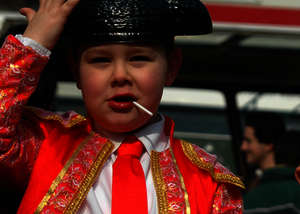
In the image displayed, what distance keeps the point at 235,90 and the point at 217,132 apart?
1.02ft

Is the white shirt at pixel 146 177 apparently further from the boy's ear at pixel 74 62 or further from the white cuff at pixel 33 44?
the white cuff at pixel 33 44

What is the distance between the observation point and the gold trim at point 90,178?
55.3 inches

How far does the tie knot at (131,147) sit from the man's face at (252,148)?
2.29m

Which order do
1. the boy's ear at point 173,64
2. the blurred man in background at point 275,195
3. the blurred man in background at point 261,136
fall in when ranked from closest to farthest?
1. the boy's ear at point 173,64
2. the blurred man in background at point 275,195
3. the blurred man in background at point 261,136

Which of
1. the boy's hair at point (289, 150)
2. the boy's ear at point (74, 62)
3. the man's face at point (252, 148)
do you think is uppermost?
the boy's ear at point (74, 62)

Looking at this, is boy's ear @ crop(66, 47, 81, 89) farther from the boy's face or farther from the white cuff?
the white cuff

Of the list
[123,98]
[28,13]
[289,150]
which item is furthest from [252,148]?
[28,13]

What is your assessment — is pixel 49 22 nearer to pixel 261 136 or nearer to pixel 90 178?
pixel 90 178

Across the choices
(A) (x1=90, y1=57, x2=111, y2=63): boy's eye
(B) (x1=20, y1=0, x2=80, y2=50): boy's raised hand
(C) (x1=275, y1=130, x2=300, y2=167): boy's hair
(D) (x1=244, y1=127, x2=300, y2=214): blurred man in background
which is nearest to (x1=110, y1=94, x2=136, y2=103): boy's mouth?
(A) (x1=90, y1=57, x2=111, y2=63): boy's eye

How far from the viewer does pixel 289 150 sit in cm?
294

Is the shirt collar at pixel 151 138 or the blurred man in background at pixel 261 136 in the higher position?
the shirt collar at pixel 151 138

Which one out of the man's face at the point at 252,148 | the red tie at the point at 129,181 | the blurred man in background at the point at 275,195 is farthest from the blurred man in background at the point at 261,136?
the red tie at the point at 129,181

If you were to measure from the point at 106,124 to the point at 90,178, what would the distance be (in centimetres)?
15

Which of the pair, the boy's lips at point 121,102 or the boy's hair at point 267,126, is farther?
the boy's hair at point 267,126
